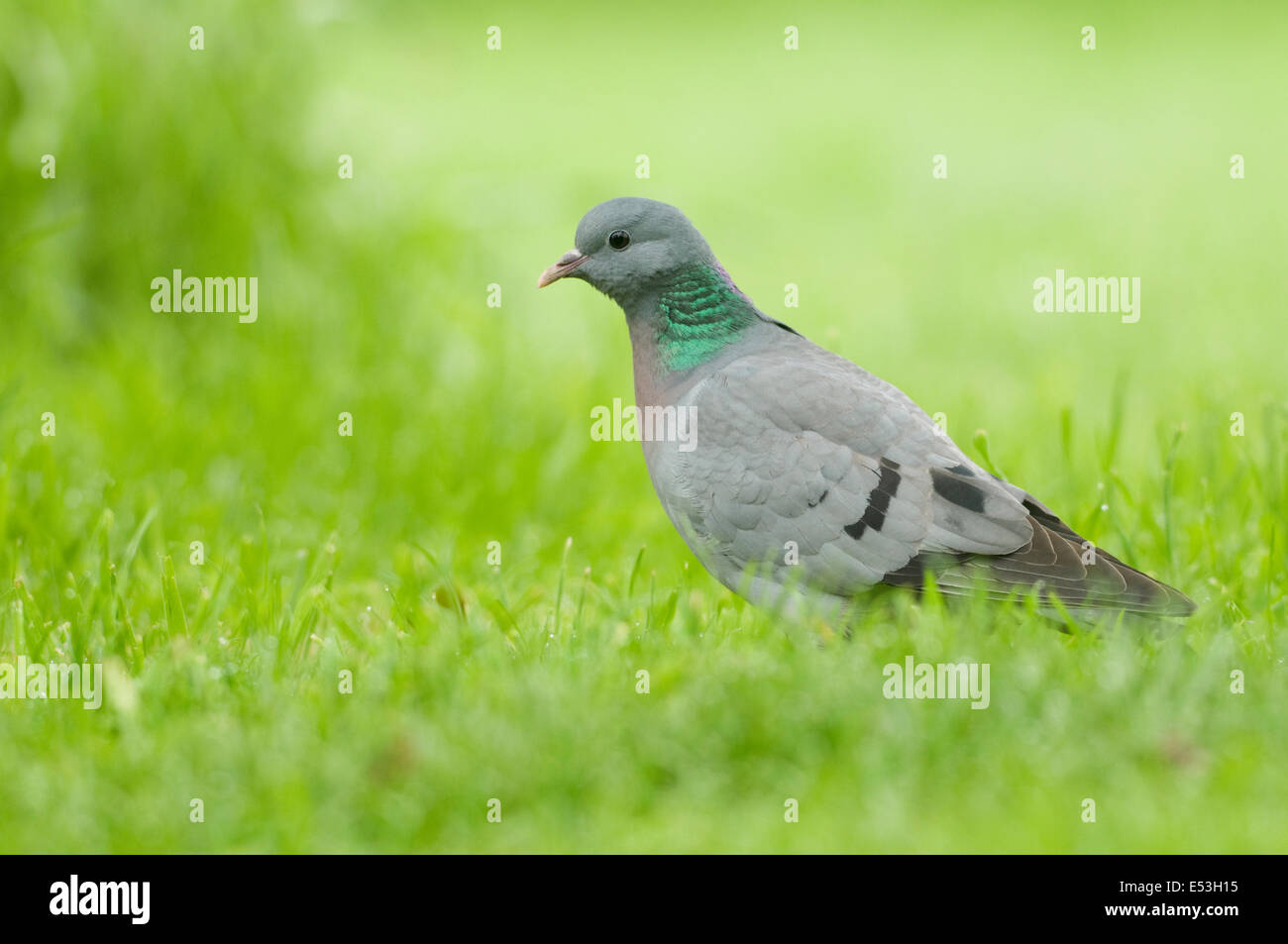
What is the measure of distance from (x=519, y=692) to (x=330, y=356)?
11.3 feet

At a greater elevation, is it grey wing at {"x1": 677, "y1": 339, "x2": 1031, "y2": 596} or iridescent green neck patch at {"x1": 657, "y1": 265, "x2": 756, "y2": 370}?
iridescent green neck patch at {"x1": 657, "y1": 265, "x2": 756, "y2": 370}

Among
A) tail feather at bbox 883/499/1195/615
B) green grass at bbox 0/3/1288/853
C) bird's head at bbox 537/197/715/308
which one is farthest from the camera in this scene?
bird's head at bbox 537/197/715/308

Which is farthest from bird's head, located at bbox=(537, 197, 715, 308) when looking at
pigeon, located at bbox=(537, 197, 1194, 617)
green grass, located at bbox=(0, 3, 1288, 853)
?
green grass, located at bbox=(0, 3, 1288, 853)

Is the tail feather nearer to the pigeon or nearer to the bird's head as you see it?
the pigeon

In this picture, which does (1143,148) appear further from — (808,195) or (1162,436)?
(1162,436)

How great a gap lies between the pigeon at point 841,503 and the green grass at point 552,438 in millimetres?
111

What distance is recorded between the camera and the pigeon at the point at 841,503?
12.1 ft

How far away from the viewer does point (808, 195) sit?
32.5 ft

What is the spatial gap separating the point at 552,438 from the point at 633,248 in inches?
75.0

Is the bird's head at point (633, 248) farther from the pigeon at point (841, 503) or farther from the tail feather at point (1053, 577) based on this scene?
the tail feather at point (1053, 577)

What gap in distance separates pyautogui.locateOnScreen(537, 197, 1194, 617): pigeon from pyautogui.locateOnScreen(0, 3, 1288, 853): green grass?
0.11m

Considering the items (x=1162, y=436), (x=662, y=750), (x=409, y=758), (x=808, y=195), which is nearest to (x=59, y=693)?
(x=409, y=758)

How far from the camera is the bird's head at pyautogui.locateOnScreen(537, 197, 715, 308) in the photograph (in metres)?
4.03

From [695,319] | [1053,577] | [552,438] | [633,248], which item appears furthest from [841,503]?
[552,438]
